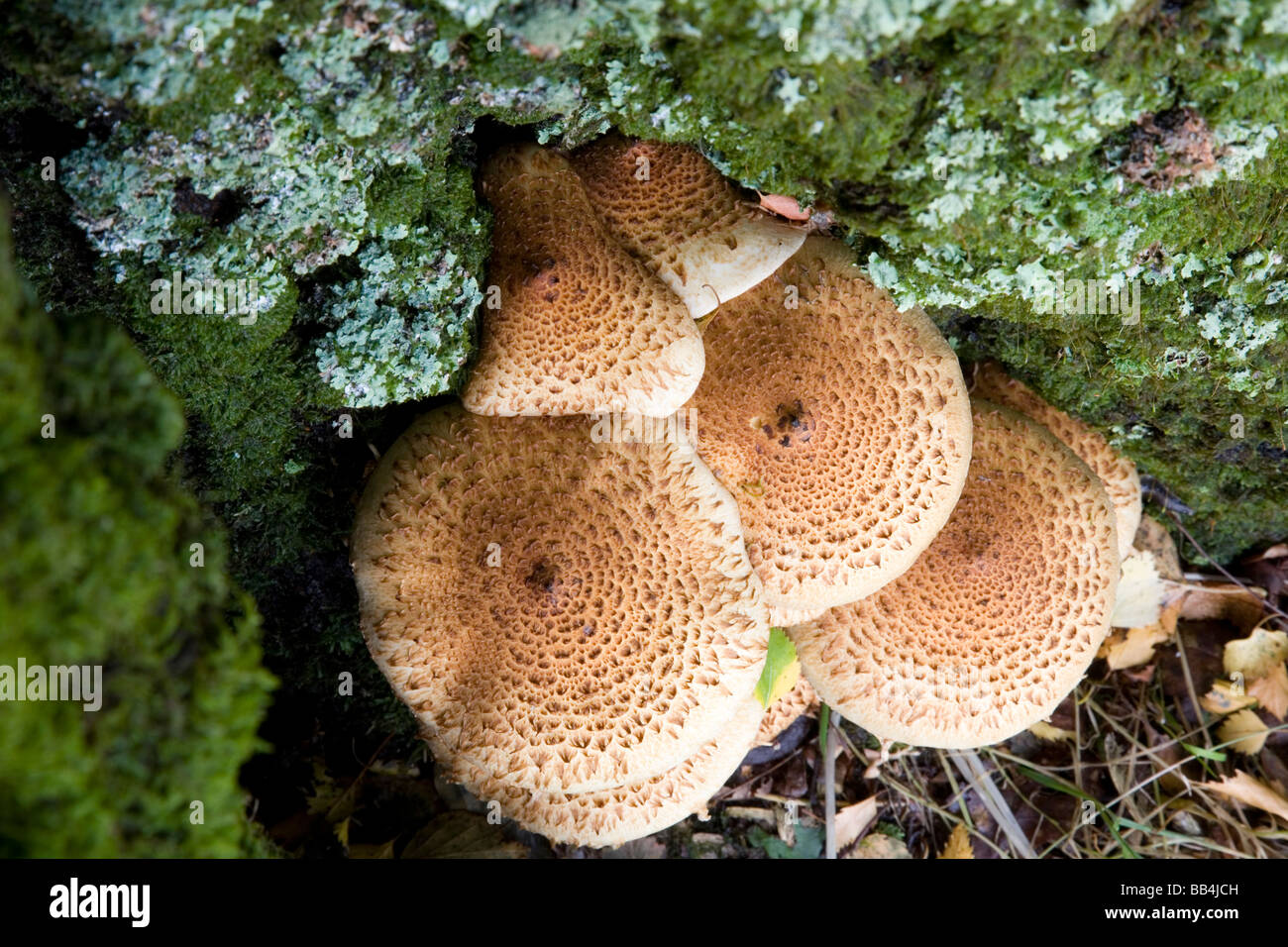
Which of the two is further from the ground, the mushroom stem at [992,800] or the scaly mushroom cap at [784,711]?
the scaly mushroom cap at [784,711]

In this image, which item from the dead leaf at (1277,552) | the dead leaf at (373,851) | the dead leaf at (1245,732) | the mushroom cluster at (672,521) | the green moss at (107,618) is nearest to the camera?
the green moss at (107,618)

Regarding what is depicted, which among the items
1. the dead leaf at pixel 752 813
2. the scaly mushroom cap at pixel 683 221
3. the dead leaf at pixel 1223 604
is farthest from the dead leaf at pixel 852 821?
the scaly mushroom cap at pixel 683 221

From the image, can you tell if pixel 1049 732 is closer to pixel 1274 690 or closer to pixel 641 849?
pixel 1274 690

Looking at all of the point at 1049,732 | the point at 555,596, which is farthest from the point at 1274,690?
the point at 555,596

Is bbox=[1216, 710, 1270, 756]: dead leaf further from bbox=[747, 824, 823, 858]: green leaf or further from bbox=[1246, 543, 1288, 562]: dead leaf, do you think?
bbox=[747, 824, 823, 858]: green leaf

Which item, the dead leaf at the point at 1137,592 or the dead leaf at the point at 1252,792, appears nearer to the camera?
the dead leaf at the point at 1252,792

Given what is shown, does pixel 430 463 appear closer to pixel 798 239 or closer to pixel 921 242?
pixel 798 239

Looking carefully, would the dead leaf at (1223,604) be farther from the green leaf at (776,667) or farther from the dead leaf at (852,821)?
the green leaf at (776,667)
